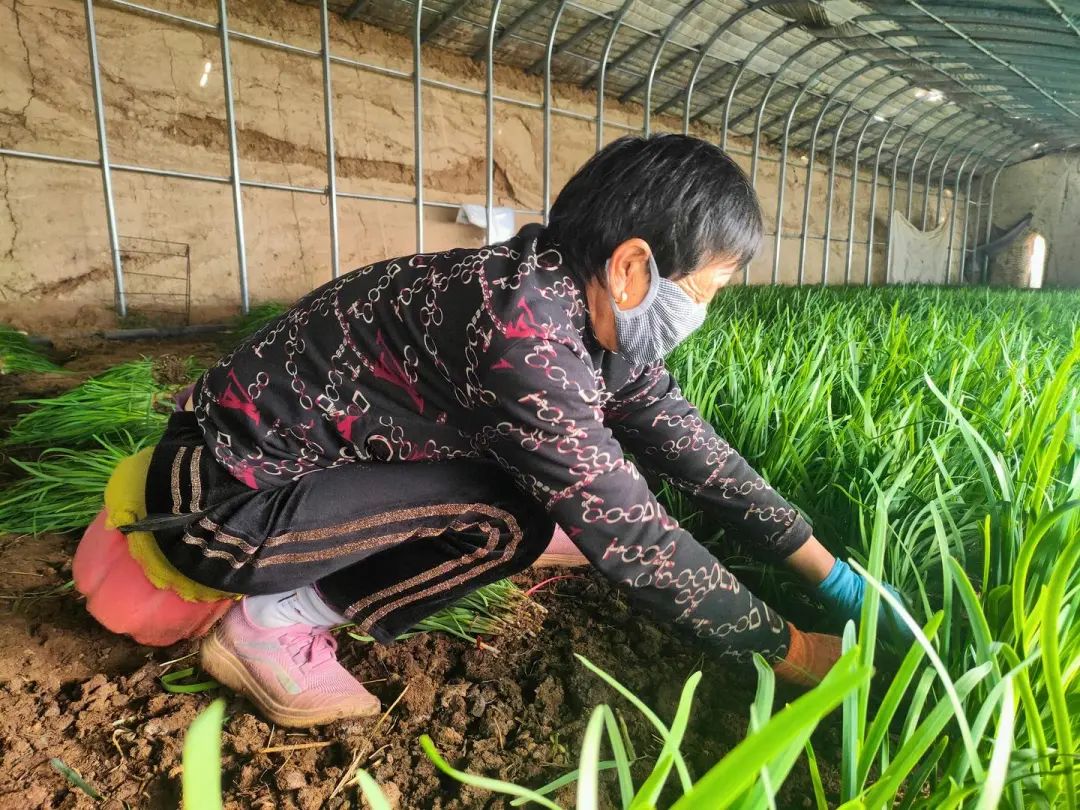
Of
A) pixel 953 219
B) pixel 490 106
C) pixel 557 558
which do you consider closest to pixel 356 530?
pixel 557 558

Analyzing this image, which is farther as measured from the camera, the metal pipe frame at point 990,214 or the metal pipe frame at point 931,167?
the metal pipe frame at point 990,214

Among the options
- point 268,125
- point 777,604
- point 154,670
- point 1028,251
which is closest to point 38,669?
point 154,670

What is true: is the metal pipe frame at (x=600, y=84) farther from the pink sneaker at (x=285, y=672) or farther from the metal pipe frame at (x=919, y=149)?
the pink sneaker at (x=285, y=672)

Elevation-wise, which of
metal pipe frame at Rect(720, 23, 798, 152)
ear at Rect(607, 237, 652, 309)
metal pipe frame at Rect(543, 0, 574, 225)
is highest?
metal pipe frame at Rect(720, 23, 798, 152)

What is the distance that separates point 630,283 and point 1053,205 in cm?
1329

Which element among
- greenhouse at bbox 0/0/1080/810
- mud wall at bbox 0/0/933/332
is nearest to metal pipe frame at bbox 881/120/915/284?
mud wall at bbox 0/0/933/332

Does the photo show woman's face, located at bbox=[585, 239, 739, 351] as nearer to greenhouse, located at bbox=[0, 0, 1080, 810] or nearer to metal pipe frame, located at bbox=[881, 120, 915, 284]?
greenhouse, located at bbox=[0, 0, 1080, 810]

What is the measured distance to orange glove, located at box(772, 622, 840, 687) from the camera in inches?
27.3

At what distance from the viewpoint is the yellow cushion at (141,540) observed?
0.83 metres

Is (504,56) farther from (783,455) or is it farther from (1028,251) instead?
(1028,251)

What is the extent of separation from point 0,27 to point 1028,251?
523 inches

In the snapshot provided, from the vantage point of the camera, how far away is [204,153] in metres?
3.62

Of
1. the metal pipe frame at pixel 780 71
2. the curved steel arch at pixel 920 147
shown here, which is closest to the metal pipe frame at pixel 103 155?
the metal pipe frame at pixel 780 71

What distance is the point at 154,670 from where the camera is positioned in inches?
33.4
